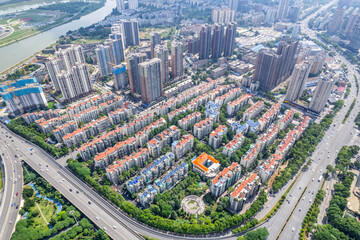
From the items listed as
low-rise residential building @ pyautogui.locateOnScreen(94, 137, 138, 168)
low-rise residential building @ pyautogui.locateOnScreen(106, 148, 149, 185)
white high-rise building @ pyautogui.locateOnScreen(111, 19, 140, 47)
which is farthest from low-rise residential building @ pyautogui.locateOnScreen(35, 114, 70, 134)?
white high-rise building @ pyautogui.locateOnScreen(111, 19, 140, 47)

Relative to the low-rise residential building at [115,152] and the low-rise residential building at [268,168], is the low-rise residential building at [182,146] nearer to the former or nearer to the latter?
the low-rise residential building at [115,152]

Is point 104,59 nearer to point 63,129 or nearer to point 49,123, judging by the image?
point 49,123

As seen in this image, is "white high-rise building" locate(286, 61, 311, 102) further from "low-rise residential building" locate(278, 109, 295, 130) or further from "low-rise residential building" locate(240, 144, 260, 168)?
"low-rise residential building" locate(240, 144, 260, 168)

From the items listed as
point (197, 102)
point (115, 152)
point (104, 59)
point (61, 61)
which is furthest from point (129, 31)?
point (115, 152)

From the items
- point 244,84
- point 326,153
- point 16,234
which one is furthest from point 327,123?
point 16,234

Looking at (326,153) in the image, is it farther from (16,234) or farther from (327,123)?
(16,234)
